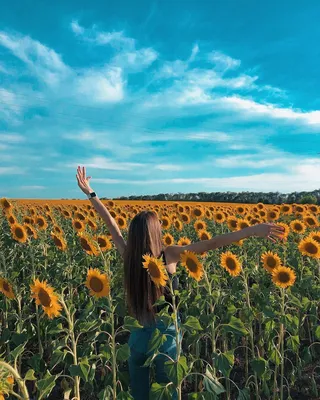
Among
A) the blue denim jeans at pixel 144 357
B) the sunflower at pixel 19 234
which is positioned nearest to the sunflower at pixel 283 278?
the blue denim jeans at pixel 144 357

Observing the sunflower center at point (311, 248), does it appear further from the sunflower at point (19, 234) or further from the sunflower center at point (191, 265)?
the sunflower at point (19, 234)

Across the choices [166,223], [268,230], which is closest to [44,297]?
[268,230]

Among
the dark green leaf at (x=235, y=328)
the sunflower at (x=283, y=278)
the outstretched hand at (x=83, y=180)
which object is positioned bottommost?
the dark green leaf at (x=235, y=328)

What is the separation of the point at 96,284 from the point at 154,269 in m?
0.87

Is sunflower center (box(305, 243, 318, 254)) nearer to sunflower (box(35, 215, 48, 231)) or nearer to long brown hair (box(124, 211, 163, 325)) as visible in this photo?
long brown hair (box(124, 211, 163, 325))

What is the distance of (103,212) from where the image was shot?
4.52m

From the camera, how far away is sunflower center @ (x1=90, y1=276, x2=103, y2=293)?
3904mm

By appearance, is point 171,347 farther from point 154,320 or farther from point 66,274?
point 66,274

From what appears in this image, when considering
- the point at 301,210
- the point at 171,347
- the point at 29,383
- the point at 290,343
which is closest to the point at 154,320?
the point at 171,347

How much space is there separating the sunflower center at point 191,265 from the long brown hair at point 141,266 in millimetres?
265

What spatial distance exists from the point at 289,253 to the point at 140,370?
455 centimetres

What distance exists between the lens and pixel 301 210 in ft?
38.0

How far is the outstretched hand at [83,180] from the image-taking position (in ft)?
15.8

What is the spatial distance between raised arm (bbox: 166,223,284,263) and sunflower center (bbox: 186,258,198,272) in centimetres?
9
